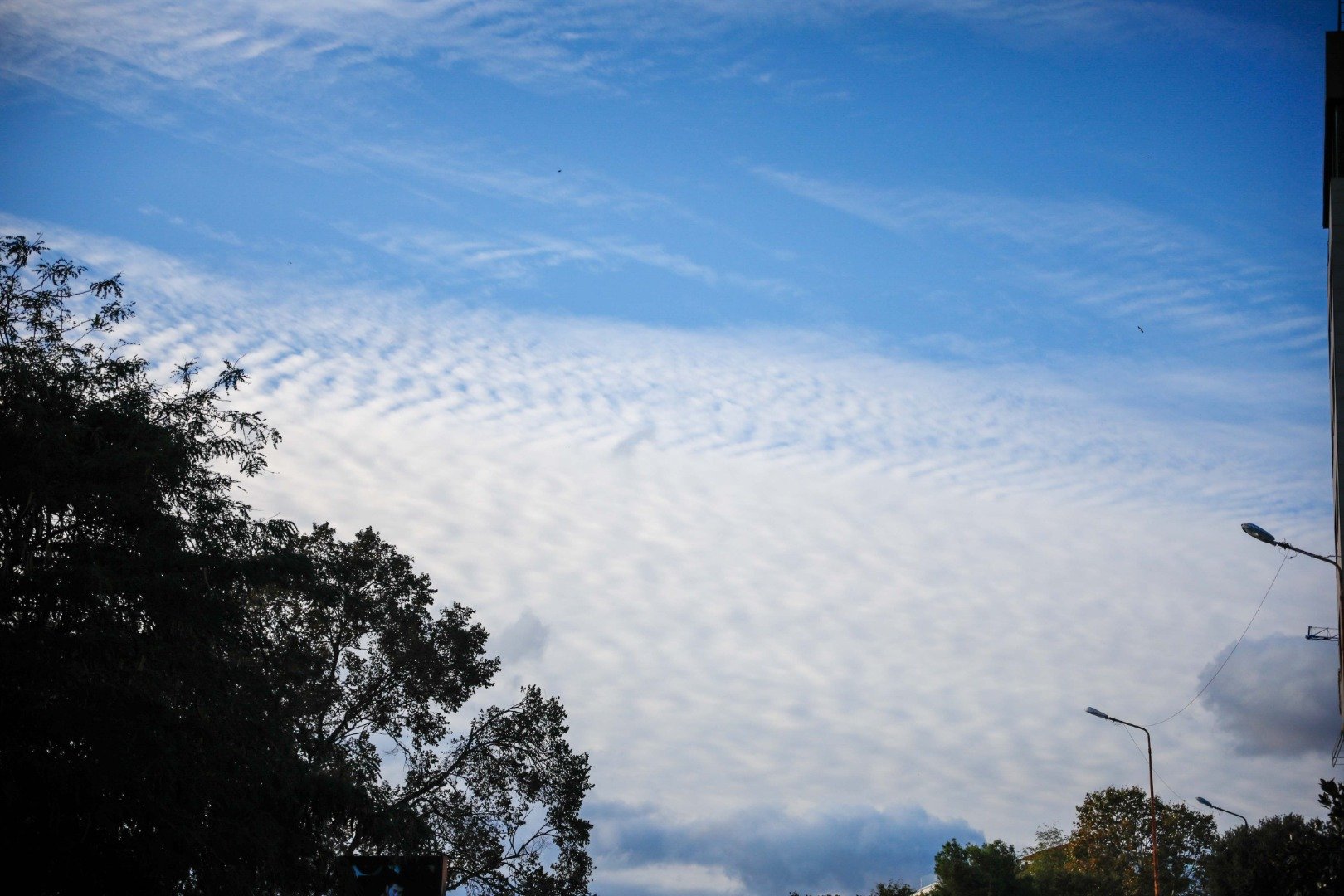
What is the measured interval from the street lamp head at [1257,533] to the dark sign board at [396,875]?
18.2 meters

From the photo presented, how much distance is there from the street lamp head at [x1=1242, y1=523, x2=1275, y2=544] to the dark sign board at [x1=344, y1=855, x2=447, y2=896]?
18.2 m

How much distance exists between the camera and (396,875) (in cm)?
2798

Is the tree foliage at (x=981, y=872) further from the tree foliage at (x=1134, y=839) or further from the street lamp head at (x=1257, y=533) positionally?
the street lamp head at (x=1257, y=533)

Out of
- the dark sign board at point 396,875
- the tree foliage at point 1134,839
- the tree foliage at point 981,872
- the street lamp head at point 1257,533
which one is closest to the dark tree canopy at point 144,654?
the dark sign board at point 396,875

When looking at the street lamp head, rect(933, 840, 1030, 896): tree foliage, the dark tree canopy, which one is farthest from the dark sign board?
rect(933, 840, 1030, 896): tree foliage

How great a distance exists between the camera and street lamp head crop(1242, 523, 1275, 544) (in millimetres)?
24672

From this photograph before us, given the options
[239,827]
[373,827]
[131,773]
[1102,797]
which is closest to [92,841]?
[131,773]

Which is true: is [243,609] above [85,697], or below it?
above

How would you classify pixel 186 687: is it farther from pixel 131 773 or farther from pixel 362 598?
pixel 362 598

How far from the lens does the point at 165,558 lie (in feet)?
71.0

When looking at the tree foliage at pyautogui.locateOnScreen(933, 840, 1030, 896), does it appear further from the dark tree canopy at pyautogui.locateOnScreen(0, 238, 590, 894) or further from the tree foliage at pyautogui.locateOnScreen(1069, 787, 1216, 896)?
the dark tree canopy at pyautogui.locateOnScreen(0, 238, 590, 894)

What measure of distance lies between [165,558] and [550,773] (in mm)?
17497

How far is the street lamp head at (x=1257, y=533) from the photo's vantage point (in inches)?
971

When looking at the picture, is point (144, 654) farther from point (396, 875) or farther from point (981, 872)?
point (981, 872)
